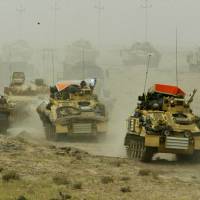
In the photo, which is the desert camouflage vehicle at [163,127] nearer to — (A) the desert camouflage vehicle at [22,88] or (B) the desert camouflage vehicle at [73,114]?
(B) the desert camouflage vehicle at [73,114]

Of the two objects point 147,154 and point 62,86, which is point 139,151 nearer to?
point 147,154

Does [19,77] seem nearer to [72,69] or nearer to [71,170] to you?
[71,170]

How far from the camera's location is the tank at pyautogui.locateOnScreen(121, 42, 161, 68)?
103219 millimetres

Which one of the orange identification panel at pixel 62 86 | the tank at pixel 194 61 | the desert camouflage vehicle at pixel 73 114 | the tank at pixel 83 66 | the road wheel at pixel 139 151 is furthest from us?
the tank at pixel 194 61

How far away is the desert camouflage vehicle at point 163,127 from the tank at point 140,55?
74.2 m

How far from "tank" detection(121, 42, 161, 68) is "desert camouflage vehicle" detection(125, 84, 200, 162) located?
243ft

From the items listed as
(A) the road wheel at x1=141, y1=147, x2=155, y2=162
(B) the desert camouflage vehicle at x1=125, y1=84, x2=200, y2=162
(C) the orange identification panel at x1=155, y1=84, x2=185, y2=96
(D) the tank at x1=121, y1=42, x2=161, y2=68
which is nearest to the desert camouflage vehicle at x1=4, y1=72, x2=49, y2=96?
(C) the orange identification panel at x1=155, y1=84, x2=185, y2=96

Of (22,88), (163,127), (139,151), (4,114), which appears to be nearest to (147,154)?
(139,151)

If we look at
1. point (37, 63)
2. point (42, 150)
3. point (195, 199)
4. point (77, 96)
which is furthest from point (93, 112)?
point (37, 63)

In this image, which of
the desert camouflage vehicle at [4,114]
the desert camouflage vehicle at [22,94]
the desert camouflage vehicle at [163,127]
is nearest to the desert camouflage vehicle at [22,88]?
the desert camouflage vehicle at [22,94]

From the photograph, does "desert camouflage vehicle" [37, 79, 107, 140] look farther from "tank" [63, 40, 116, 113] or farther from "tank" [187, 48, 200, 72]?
"tank" [187, 48, 200, 72]

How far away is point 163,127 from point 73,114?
9.89 metres

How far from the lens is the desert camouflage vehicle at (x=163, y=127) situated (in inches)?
1018

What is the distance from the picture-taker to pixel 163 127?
25969 mm
